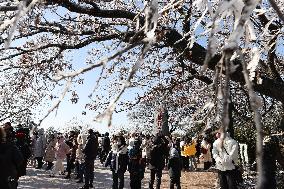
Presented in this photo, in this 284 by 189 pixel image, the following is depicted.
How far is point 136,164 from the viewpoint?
1066 cm

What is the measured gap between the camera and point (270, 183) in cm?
585

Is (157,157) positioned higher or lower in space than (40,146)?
lower

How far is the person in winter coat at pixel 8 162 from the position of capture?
238 inches

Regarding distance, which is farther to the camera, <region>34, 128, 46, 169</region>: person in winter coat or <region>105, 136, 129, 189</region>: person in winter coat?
<region>34, 128, 46, 169</region>: person in winter coat

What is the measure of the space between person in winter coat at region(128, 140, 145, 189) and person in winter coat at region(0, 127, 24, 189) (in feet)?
14.5

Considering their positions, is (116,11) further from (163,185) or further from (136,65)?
(163,185)

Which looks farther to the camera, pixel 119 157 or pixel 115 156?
pixel 115 156

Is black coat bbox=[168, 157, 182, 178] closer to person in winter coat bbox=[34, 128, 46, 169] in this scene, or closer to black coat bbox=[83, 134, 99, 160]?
black coat bbox=[83, 134, 99, 160]

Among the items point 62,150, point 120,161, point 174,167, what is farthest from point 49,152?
point 174,167

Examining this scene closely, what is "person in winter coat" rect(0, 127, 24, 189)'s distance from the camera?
6039mm

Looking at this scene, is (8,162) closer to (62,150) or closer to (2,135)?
(2,135)

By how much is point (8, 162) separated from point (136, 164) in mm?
4903

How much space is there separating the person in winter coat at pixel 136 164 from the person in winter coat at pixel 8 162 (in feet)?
14.5

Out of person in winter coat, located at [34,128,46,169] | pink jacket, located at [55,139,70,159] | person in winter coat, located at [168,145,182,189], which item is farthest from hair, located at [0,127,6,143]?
person in winter coat, located at [34,128,46,169]
